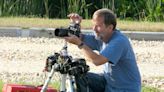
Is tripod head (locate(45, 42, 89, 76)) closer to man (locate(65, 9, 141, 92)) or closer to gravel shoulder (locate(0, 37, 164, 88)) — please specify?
man (locate(65, 9, 141, 92))

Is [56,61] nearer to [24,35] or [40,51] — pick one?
[40,51]

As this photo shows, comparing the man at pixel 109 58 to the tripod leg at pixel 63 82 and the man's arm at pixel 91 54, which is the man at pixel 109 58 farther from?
the tripod leg at pixel 63 82

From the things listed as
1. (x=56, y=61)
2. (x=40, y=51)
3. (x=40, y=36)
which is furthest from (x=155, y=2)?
(x=56, y=61)

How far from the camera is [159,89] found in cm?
737

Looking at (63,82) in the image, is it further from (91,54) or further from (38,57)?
(38,57)

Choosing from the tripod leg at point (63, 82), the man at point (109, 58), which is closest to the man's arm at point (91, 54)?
the man at point (109, 58)

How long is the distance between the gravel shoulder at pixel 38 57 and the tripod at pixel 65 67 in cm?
310

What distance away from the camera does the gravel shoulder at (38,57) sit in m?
8.09

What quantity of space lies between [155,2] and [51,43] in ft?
17.5

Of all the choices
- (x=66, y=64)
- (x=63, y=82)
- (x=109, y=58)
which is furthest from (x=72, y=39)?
(x=109, y=58)


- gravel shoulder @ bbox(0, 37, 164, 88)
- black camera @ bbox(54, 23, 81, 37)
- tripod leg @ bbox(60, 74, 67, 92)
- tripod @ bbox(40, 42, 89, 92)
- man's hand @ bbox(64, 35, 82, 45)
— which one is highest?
black camera @ bbox(54, 23, 81, 37)

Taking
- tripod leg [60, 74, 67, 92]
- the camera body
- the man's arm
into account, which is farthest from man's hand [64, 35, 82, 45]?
tripod leg [60, 74, 67, 92]

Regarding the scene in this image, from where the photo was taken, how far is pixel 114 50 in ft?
15.7

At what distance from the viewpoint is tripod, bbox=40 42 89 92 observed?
14.6ft
